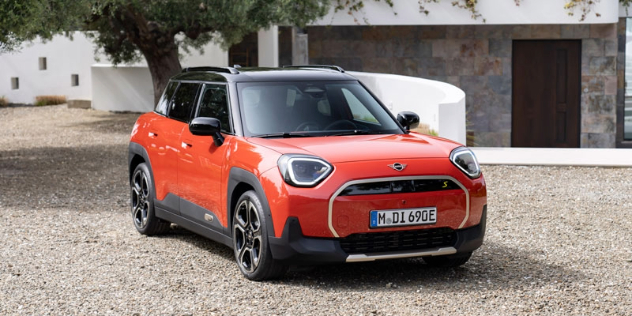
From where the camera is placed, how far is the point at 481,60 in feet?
77.9

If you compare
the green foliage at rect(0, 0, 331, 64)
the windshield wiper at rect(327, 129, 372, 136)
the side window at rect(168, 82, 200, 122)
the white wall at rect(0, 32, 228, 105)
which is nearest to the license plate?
the windshield wiper at rect(327, 129, 372, 136)

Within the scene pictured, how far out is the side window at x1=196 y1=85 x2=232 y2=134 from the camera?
24.7 feet

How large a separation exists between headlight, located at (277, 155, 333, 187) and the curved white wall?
7903 mm

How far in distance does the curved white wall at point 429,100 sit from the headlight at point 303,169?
7.90 m

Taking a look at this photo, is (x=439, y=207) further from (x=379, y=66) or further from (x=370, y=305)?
(x=379, y=66)

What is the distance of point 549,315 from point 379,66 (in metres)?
18.8

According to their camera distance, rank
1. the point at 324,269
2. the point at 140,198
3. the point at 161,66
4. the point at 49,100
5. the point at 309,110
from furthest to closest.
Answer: the point at 49,100, the point at 161,66, the point at 140,198, the point at 309,110, the point at 324,269

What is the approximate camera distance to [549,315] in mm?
5801

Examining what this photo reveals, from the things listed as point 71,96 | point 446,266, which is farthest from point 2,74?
point 446,266

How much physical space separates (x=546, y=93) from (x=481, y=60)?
6.06 feet

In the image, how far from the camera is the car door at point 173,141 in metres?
8.10

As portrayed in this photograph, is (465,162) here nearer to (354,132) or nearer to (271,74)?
(354,132)

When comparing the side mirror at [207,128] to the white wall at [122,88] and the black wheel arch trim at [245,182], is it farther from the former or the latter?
the white wall at [122,88]

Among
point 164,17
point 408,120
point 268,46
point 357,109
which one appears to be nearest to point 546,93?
point 268,46
